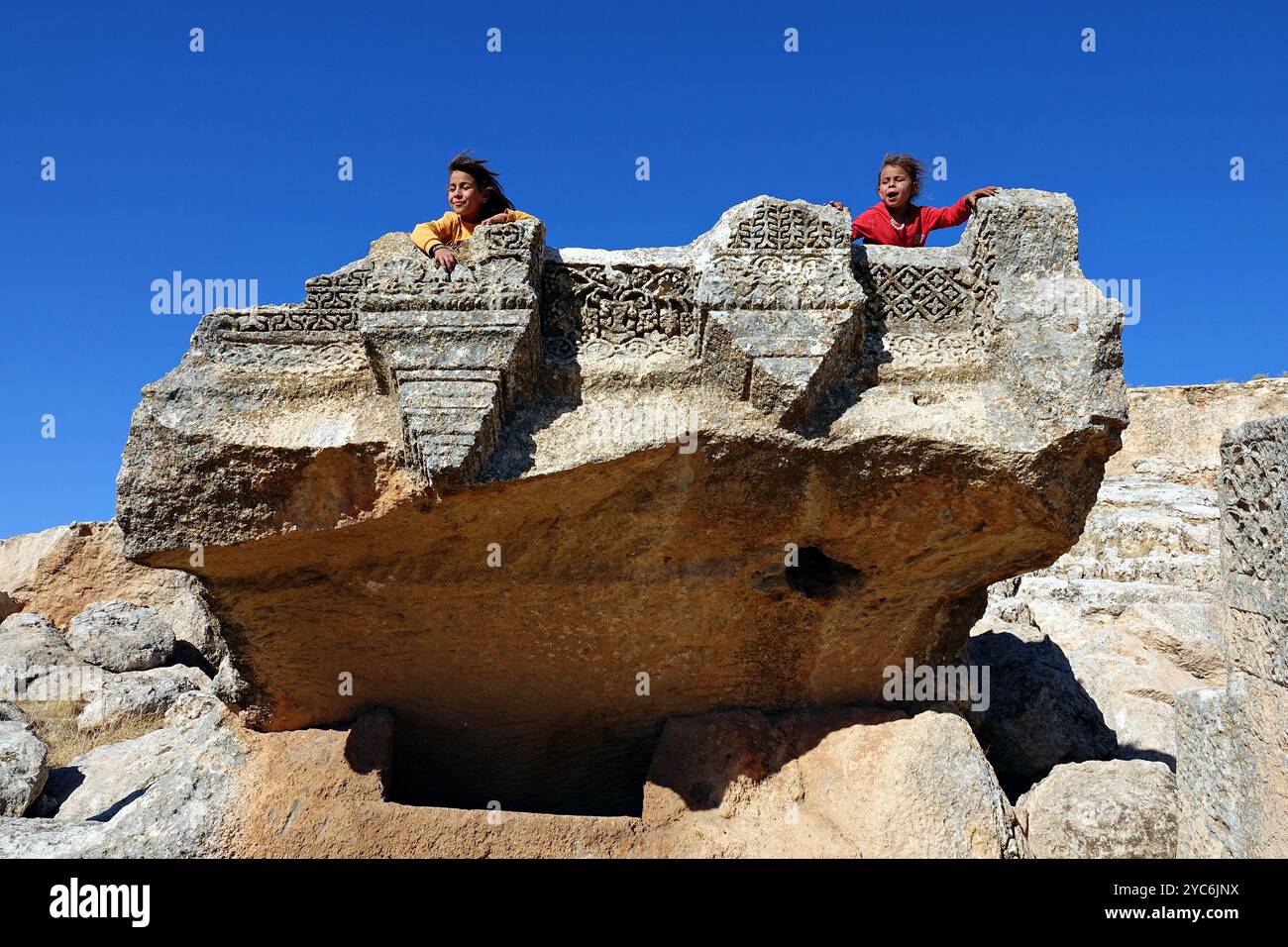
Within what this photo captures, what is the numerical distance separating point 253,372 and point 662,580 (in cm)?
211

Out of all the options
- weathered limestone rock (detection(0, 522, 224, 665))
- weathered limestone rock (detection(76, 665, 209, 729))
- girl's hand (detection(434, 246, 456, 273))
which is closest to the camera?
girl's hand (detection(434, 246, 456, 273))

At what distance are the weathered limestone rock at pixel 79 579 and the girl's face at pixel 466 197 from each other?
7455 millimetres

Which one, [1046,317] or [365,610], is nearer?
[1046,317]

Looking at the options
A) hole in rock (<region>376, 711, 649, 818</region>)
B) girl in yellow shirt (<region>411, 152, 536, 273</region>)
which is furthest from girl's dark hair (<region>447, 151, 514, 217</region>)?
hole in rock (<region>376, 711, 649, 818</region>)

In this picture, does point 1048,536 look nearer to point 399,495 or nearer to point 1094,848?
point 1094,848

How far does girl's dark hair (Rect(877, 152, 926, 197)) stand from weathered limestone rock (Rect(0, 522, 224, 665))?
8.73 m

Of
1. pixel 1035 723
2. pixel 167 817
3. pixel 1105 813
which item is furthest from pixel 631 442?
pixel 1035 723

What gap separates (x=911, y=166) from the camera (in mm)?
5301

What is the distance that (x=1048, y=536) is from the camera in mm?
4609

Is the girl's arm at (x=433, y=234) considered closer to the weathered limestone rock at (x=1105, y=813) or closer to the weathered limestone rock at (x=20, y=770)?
the weathered limestone rock at (x=1105, y=813)

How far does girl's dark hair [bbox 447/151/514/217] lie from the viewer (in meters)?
4.99

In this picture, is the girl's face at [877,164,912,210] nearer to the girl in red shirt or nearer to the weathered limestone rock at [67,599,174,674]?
the girl in red shirt

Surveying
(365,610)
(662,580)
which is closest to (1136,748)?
(662,580)

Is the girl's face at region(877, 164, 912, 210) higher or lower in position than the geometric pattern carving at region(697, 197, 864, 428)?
higher
